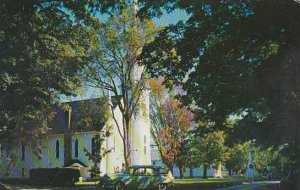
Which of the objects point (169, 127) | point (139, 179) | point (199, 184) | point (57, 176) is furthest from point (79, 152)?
point (139, 179)

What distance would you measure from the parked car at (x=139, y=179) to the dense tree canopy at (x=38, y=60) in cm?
855

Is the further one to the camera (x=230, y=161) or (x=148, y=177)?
(x=230, y=161)

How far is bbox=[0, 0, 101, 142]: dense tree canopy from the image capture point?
29.1m

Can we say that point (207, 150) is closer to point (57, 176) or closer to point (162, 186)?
point (57, 176)

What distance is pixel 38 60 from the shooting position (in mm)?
36688

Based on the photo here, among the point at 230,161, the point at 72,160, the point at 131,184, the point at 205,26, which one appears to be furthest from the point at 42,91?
the point at 230,161

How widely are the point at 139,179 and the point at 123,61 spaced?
1914 cm

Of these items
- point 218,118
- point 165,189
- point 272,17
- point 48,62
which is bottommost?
point 165,189

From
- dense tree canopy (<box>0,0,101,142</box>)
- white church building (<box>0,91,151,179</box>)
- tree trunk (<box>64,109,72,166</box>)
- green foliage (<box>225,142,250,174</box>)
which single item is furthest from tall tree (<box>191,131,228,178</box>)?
dense tree canopy (<box>0,0,101,142</box>)

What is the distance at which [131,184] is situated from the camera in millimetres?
32312

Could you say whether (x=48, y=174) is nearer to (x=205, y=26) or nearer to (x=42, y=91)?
(x=42, y=91)

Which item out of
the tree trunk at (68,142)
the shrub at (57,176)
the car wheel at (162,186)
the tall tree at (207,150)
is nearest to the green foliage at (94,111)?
the shrub at (57,176)

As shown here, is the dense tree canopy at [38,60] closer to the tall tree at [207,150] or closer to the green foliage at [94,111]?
the green foliage at [94,111]

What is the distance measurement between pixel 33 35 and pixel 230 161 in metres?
68.3
